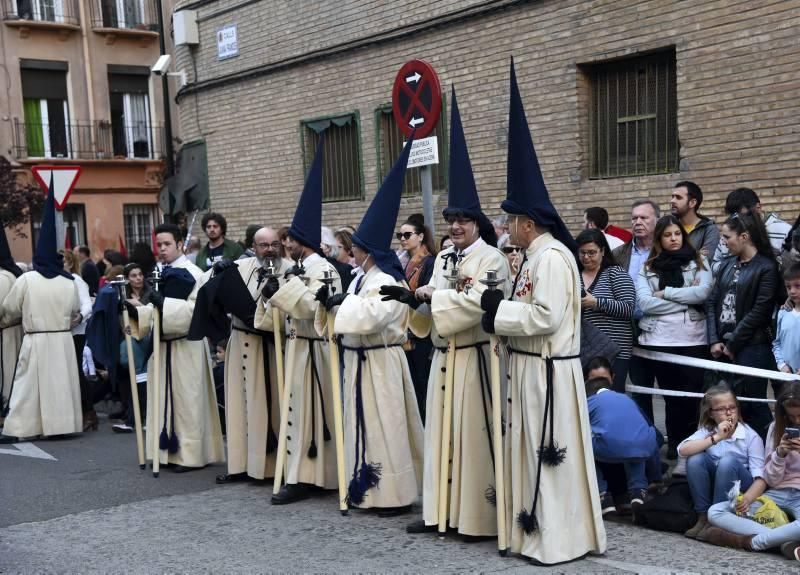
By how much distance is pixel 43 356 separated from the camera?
10.5m

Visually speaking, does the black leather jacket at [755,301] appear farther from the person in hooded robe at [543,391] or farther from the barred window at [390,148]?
the barred window at [390,148]

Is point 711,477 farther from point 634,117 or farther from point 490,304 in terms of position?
point 634,117

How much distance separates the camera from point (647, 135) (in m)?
11.4

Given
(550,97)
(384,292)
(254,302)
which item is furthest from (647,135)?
(384,292)

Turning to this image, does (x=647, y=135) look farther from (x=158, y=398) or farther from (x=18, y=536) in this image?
(x=18, y=536)

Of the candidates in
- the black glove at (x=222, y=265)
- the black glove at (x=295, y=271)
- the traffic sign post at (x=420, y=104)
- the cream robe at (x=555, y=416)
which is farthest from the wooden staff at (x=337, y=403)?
the traffic sign post at (x=420, y=104)

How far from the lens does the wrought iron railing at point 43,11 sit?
28781mm

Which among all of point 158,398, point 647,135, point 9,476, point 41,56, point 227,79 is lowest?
point 9,476

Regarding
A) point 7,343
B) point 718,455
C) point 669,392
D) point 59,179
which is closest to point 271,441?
point 669,392

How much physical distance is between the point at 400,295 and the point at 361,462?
4.16 ft

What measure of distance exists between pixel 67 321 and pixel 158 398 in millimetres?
2594

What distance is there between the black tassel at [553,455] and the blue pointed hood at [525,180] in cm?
117

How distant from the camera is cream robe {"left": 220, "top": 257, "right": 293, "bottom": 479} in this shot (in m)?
7.87

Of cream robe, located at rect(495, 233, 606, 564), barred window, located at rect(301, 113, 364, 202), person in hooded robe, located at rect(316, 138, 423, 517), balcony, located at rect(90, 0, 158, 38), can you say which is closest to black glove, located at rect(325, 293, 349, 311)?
person in hooded robe, located at rect(316, 138, 423, 517)
